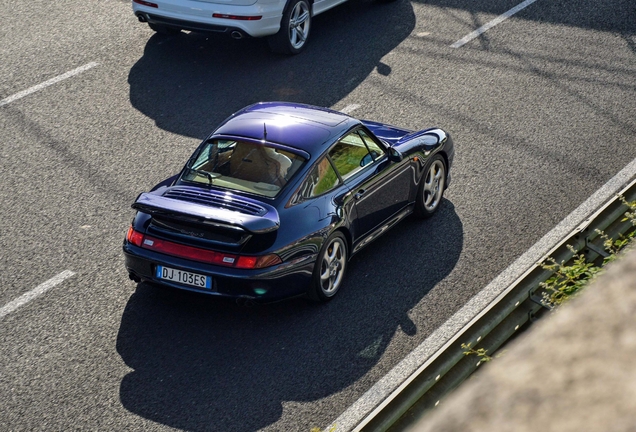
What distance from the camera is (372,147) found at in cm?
770

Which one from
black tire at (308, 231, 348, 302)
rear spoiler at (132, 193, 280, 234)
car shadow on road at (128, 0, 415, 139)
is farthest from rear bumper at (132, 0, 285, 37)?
rear spoiler at (132, 193, 280, 234)

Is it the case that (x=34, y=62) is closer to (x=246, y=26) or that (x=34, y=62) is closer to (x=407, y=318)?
(x=246, y=26)

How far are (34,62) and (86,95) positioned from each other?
1.29 meters

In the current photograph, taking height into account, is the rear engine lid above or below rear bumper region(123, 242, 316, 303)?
above

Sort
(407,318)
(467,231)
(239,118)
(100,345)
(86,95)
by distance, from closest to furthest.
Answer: (100,345)
(407,318)
(239,118)
(467,231)
(86,95)

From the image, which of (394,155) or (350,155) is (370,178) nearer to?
(350,155)

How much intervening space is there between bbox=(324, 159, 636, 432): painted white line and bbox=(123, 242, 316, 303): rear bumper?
1.00m

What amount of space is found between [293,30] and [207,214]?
6405 mm

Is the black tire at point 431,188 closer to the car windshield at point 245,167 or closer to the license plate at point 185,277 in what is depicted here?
the car windshield at point 245,167

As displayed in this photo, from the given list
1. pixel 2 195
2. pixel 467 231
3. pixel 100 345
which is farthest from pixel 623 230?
pixel 2 195

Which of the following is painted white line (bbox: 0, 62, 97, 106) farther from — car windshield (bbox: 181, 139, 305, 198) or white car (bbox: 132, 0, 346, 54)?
car windshield (bbox: 181, 139, 305, 198)

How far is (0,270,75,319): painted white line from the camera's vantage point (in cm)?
680

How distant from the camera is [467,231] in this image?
26.9 feet

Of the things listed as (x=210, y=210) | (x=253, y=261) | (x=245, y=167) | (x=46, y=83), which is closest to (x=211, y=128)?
(x=46, y=83)
